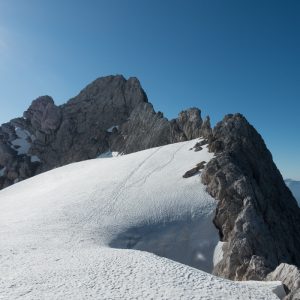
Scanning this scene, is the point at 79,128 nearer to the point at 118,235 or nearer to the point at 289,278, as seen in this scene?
the point at 118,235

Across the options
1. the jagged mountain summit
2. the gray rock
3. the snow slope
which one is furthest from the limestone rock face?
the gray rock

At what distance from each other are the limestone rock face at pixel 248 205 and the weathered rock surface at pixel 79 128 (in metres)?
36.0

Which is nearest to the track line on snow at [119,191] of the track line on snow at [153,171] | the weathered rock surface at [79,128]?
the track line on snow at [153,171]

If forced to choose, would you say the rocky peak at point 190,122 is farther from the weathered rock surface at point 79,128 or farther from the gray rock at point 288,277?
the gray rock at point 288,277

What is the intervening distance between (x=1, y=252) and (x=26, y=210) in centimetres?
1440

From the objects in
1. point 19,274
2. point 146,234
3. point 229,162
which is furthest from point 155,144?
point 19,274

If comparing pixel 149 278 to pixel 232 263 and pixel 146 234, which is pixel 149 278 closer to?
pixel 232 263

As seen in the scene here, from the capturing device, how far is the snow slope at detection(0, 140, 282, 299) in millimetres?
14266

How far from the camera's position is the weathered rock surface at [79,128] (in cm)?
8381

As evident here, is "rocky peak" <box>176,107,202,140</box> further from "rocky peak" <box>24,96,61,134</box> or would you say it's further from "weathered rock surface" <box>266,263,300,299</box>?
"weathered rock surface" <box>266,263,300,299</box>

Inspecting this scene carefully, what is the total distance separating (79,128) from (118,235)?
6579cm

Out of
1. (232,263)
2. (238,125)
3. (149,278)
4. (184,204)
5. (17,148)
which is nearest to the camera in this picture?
(149,278)

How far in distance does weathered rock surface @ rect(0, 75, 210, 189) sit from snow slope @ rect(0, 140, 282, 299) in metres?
31.0

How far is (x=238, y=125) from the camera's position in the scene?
44625mm
